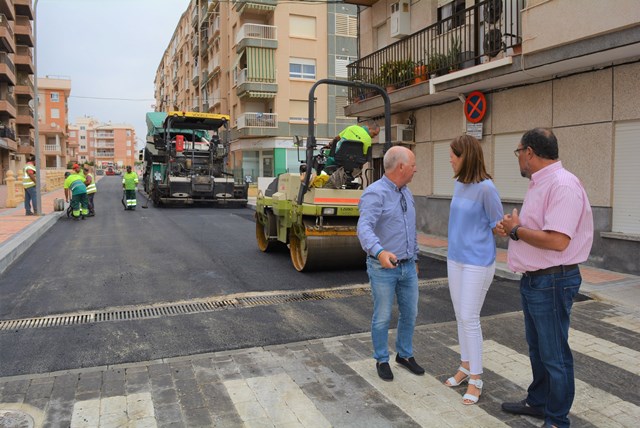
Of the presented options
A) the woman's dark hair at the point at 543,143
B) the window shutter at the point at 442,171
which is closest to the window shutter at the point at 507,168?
the window shutter at the point at 442,171

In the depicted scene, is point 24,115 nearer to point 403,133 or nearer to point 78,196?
point 78,196

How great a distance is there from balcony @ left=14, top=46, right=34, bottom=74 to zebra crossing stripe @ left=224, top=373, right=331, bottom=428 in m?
57.3

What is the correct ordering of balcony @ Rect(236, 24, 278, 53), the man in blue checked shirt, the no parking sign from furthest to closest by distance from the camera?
1. balcony @ Rect(236, 24, 278, 53)
2. the no parking sign
3. the man in blue checked shirt

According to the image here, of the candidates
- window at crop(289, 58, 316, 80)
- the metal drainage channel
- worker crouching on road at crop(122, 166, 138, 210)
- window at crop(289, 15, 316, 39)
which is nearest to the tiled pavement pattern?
the metal drainage channel

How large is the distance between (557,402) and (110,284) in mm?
6083

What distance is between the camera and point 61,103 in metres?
85.1

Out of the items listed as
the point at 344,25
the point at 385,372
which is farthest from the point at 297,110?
the point at 385,372

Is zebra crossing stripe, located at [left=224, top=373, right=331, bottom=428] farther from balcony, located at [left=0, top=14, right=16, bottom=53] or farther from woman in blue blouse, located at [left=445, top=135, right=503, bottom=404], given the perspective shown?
balcony, located at [left=0, top=14, right=16, bottom=53]

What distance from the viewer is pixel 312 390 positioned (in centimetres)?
384

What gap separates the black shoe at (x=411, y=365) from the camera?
4.11m

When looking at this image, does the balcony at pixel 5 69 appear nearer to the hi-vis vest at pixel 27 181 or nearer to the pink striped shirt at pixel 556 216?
the hi-vis vest at pixel 27 181

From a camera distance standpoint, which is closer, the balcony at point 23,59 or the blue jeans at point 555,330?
the blue jeans at point 555,330

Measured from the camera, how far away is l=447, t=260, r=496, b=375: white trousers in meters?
3.59

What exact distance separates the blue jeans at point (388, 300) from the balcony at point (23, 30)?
188ft
